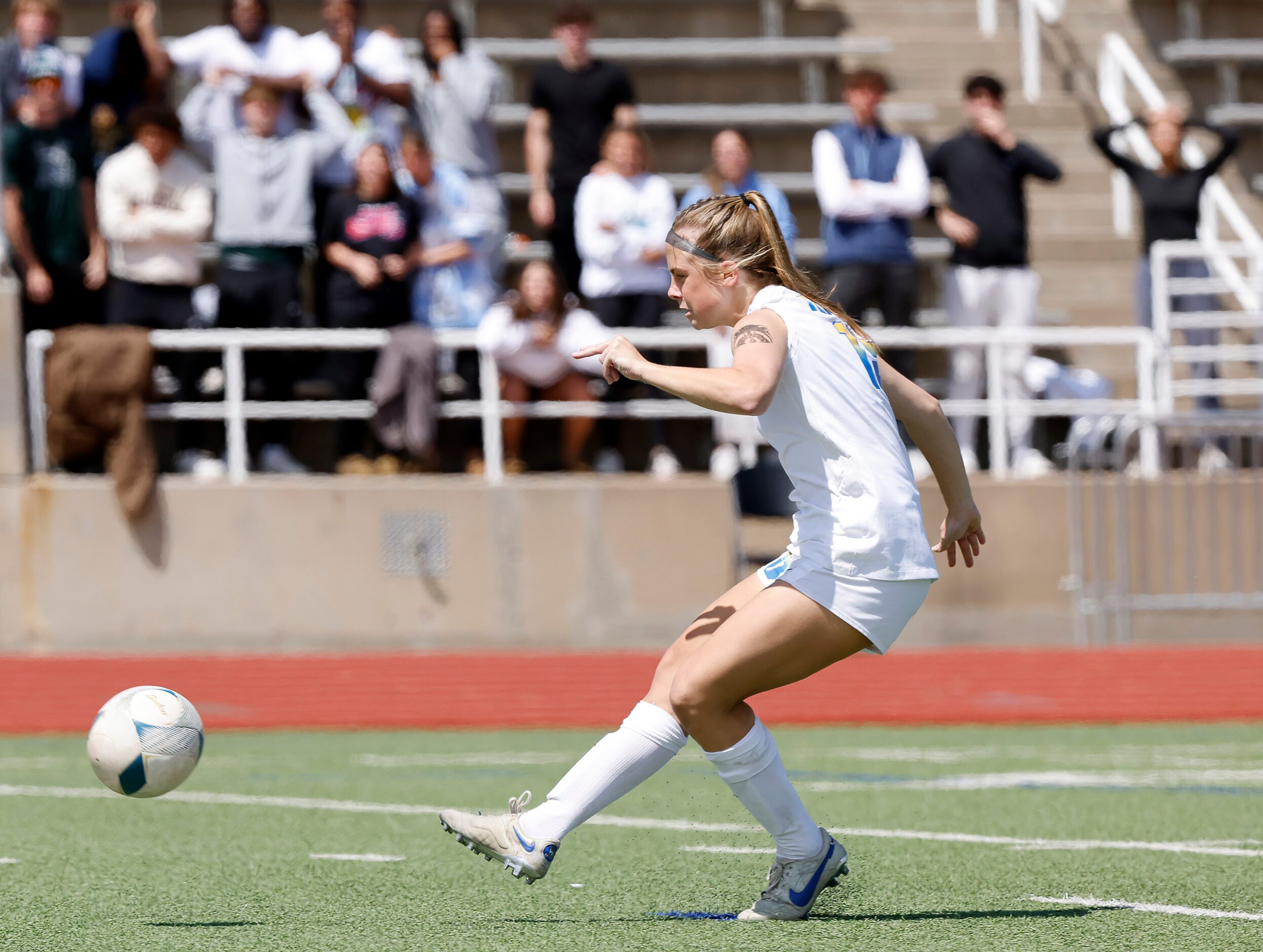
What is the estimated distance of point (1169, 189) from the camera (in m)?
14.4

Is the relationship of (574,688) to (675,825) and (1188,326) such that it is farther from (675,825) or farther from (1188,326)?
(1188,326)

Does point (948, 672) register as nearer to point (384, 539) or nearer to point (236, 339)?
point (384, 539)

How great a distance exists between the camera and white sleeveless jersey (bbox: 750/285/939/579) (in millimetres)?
4785

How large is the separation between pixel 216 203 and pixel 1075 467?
6.07 metres

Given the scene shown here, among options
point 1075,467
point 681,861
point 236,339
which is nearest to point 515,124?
point 236,339

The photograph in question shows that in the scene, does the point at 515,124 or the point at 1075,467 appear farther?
the point at 515,124

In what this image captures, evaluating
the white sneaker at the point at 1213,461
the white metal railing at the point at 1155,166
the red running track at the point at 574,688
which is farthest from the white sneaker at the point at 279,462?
the white metal railing at the point at 1155,166

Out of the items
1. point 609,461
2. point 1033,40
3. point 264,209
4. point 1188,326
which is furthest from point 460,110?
point 1033,40

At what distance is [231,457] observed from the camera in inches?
505

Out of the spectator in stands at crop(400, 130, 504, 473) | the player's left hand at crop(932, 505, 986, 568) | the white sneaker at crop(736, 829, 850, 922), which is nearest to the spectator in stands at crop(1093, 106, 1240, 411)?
the spectator in stands at crop(400, 130, 504, 473)

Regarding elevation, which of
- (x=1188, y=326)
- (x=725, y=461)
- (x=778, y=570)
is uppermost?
(x=1188, y=326)

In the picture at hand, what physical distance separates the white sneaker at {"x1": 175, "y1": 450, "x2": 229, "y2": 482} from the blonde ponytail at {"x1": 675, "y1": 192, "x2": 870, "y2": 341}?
27.4 feet

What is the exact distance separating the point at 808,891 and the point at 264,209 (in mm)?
8808

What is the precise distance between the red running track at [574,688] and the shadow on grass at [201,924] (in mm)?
5563
